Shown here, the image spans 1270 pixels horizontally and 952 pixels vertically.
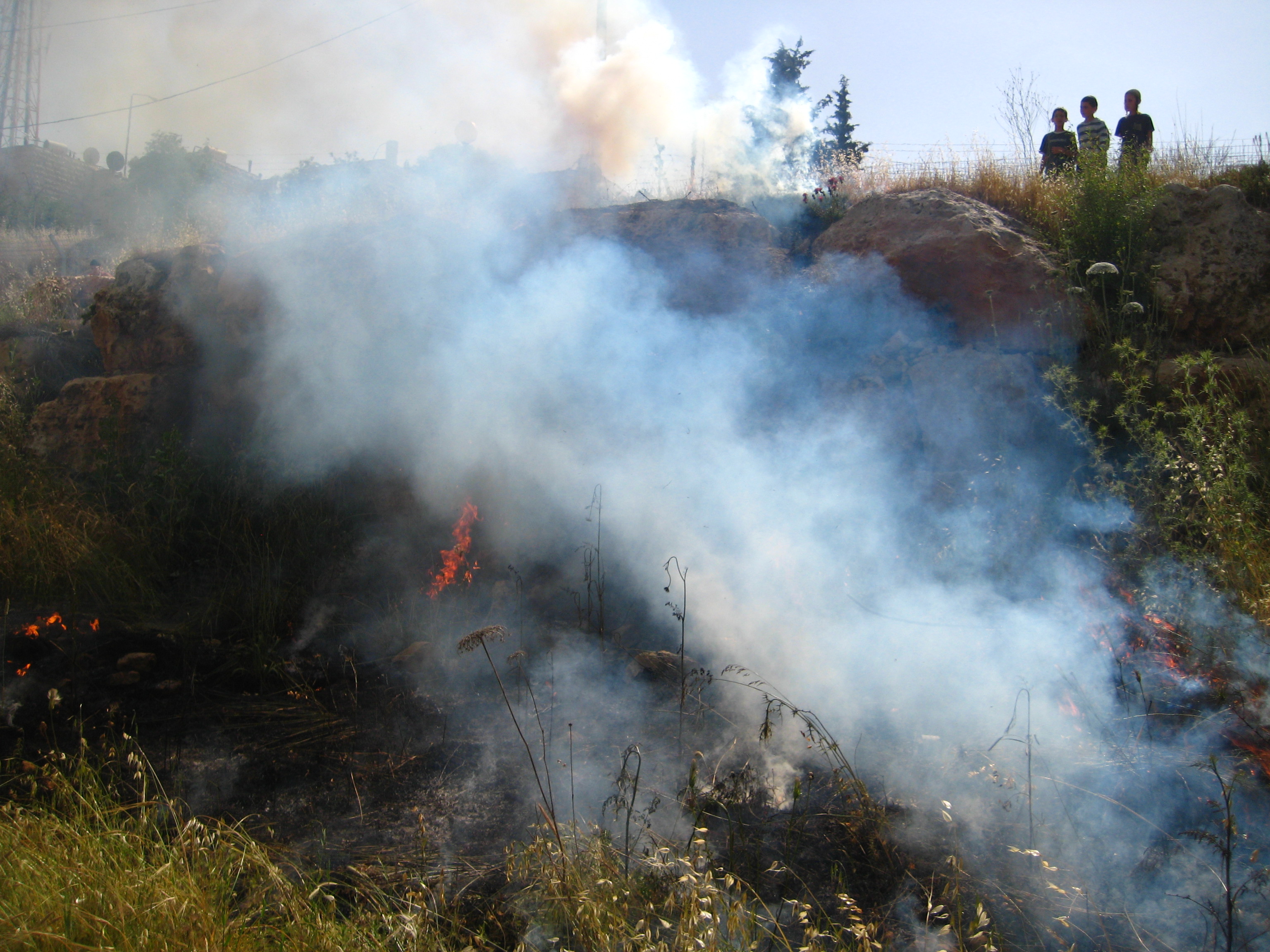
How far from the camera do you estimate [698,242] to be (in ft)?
20.0

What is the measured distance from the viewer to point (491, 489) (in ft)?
17.4

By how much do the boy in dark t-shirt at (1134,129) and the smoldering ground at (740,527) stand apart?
9.10ft

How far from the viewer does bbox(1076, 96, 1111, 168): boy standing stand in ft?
19.2

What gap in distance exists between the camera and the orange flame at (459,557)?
4.79 m

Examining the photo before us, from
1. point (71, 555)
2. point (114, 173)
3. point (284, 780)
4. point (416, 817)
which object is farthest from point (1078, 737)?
point (114, 173)

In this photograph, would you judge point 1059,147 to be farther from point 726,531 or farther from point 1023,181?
point 726,531

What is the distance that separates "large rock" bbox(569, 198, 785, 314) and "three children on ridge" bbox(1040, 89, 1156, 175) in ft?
9.05

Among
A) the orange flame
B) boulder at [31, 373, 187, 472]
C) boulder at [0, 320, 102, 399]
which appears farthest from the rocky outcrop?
the orange flame

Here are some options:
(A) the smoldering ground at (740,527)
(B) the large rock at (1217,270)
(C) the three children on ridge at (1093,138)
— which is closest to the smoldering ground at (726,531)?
(A) the smoldering ground at (740,527)

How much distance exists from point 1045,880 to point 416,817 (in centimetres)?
232

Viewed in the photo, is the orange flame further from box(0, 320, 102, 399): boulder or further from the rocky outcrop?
box(0, 320, 102, 399): boulder

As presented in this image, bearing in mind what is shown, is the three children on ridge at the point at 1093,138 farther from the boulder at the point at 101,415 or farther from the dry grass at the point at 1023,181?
the boulder at the point at 101,415

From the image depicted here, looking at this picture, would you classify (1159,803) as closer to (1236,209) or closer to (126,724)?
(126,724)

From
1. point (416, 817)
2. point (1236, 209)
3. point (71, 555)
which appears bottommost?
point (416, 817)
